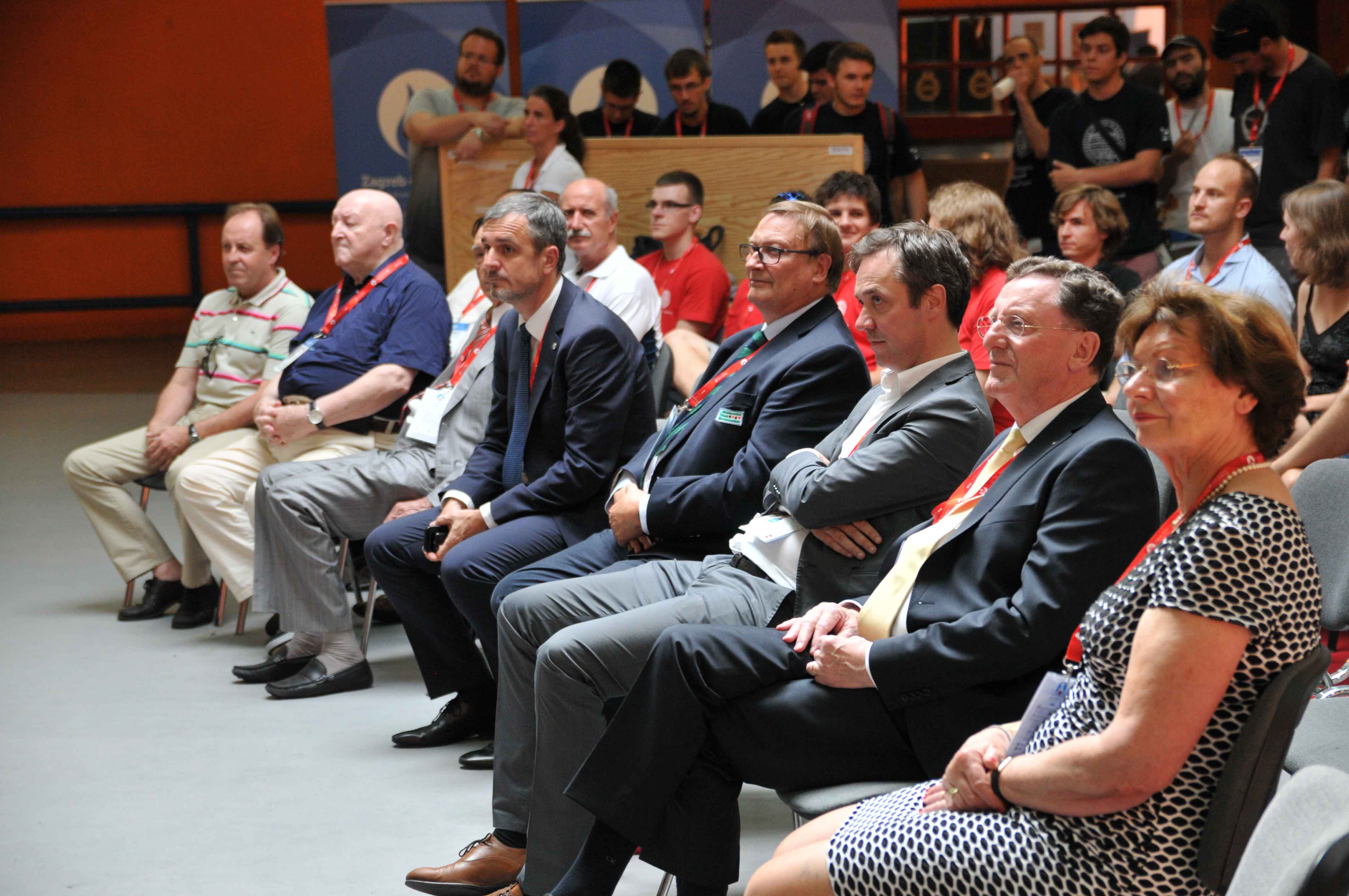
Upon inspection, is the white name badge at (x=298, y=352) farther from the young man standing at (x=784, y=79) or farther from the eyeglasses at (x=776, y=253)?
the young man standing at (x=784, y=79)

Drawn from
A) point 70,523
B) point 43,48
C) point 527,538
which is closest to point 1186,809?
point 527,538

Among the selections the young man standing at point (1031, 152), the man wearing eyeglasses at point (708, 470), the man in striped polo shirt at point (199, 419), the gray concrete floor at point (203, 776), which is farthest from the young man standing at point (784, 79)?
the man wearing eyeglasses at point (708, 470)

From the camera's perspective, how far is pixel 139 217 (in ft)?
36.9

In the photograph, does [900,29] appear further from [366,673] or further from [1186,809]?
[1186,809]

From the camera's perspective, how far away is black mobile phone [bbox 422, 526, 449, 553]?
3395mm

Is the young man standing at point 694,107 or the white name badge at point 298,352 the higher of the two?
the young man standing at point 694,107

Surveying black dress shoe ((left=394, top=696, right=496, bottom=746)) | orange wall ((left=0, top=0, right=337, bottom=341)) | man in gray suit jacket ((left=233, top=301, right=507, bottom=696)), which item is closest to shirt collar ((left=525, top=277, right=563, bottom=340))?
man in gray suit jacket ((left=233, top=301, right=507, bottom=696))

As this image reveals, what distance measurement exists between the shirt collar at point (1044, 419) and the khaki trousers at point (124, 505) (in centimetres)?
325

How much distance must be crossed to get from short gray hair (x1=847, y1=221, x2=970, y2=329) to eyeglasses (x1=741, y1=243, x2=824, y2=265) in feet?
1.05

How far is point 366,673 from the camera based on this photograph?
3898 mm

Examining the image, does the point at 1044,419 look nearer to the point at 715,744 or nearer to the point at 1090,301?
the point at 1090,301

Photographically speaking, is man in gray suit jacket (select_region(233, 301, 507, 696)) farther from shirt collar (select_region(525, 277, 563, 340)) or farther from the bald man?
shirt collar (select_region(525, 277, 563, 340))

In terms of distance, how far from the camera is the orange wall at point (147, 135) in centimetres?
1093

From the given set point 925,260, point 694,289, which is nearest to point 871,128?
point 694,289
